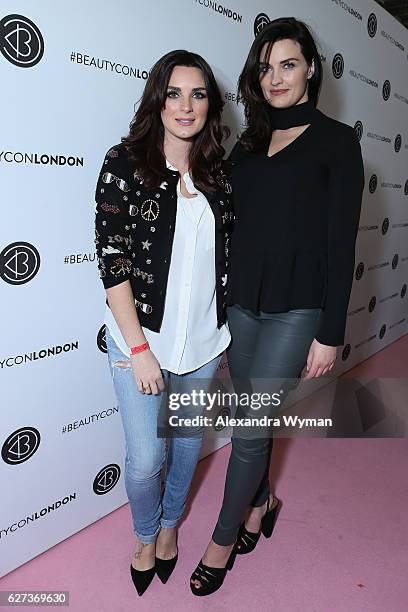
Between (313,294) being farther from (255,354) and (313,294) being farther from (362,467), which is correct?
(362,467)

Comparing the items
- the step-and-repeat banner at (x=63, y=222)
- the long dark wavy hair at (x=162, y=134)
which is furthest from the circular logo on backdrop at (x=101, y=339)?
the long dark wavy hair at (x=162, y=134)

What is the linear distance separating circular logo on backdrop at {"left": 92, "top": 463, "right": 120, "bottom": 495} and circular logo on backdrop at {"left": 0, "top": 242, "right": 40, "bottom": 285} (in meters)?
0.81

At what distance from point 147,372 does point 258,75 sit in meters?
0.87

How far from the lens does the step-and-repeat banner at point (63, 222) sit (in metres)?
1.30

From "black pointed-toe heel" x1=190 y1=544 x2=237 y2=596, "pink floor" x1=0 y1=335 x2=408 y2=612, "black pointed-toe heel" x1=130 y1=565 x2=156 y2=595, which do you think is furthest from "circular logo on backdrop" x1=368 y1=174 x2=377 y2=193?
"black pointed-toe heel" x1=130 y1=565 x2=156 y2=595

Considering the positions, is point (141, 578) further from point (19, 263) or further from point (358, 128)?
point (358, 128)

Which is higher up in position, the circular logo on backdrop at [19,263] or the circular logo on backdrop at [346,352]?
the circular logo on backdrop at [19,263]

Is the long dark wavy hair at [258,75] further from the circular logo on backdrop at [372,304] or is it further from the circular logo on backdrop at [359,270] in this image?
the circular logo on backdrop at [372,304]

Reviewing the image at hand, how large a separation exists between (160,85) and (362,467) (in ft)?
6.15

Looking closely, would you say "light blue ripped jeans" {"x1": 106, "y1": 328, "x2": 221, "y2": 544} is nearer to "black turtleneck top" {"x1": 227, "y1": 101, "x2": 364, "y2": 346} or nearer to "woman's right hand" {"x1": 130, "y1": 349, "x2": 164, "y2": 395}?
"woman's right hand" {"x1": 130, "y1": 349, "x2": 164, "y2": 395}

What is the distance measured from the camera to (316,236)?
1.31 meters

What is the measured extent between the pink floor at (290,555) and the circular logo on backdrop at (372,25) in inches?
92.9

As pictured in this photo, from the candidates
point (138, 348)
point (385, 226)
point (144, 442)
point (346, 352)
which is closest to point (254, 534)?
point (144, 442)

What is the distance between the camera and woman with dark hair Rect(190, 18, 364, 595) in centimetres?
128
